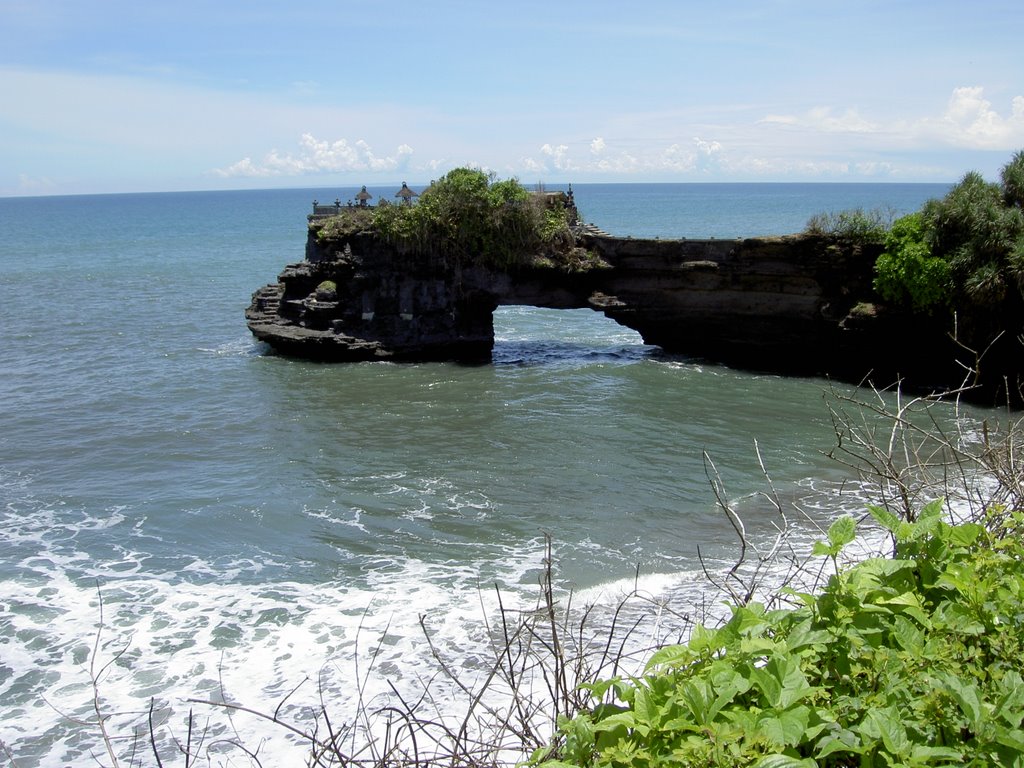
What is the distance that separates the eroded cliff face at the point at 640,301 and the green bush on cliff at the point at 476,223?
47 centimetres

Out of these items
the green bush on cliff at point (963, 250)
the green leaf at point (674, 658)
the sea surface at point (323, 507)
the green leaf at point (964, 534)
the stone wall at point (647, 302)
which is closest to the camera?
the green leaf at point (674, 658)

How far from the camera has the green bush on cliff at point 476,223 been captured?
26766 mm

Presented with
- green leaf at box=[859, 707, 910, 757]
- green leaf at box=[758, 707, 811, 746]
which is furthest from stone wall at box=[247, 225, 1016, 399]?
green leaf at box=[758, 707, 811, 746]

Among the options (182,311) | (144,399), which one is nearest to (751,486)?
(144,399)

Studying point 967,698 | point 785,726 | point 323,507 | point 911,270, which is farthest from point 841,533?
point 911,270

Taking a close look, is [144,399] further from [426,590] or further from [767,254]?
[767,254]

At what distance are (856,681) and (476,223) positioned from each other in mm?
24038

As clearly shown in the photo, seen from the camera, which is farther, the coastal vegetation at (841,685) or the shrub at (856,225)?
the shrub at (856,225)

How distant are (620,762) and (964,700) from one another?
1344 mm

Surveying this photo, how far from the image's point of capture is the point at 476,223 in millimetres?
26875

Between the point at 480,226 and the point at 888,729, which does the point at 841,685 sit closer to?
the point at 888,729

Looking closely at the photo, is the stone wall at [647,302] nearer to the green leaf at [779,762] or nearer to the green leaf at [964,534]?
the green leaf at [964,534]

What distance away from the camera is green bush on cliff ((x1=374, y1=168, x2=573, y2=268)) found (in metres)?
26.8

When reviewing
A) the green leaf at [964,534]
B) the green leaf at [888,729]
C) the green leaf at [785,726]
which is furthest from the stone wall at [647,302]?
the green leaf at [785,726]
